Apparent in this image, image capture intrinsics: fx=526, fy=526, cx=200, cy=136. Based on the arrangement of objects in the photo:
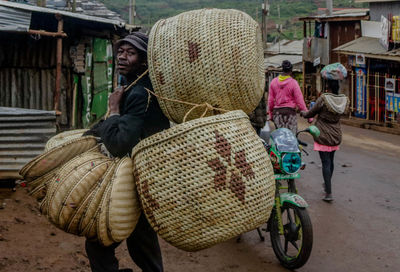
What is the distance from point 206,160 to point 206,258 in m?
2.43

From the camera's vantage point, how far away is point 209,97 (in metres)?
2.95

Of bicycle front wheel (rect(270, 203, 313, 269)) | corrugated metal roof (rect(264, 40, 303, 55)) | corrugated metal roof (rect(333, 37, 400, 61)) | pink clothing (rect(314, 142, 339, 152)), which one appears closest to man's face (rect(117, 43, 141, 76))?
bicycle front wheel (rect(270, 203, 313, 269))

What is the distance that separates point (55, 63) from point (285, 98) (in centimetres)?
444

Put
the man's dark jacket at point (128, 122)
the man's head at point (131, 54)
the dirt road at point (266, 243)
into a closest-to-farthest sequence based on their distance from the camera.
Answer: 1. the man's dark jacket at point (128, 122)
2. the man's head at point (131, 54)
3. the dirt road at point (266, 243)

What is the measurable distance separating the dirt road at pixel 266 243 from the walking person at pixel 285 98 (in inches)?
41.7

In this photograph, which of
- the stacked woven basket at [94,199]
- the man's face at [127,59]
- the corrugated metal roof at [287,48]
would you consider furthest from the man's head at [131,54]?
the corrugated metal roof at [287,48]

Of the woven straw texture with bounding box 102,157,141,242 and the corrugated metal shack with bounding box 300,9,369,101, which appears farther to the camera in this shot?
the corrugated metal shack with bounding box 300,9,369,101

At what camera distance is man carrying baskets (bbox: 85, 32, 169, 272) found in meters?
3.08

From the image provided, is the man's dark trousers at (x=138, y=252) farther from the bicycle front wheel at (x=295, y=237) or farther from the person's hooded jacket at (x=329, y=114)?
the person's hooded jacket at (x=329, y=114)

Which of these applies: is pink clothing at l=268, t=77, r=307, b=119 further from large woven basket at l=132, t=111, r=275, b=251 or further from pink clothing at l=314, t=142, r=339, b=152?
large woven basket at l=132, t=111, r=275, b=251

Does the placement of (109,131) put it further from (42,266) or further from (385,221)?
(385,221)

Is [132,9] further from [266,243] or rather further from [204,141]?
[204,141]

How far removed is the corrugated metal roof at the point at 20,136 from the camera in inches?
261

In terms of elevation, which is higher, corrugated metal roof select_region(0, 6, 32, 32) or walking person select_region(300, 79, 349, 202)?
corrugated metal roof select_region(0, 6, 32, 32)
